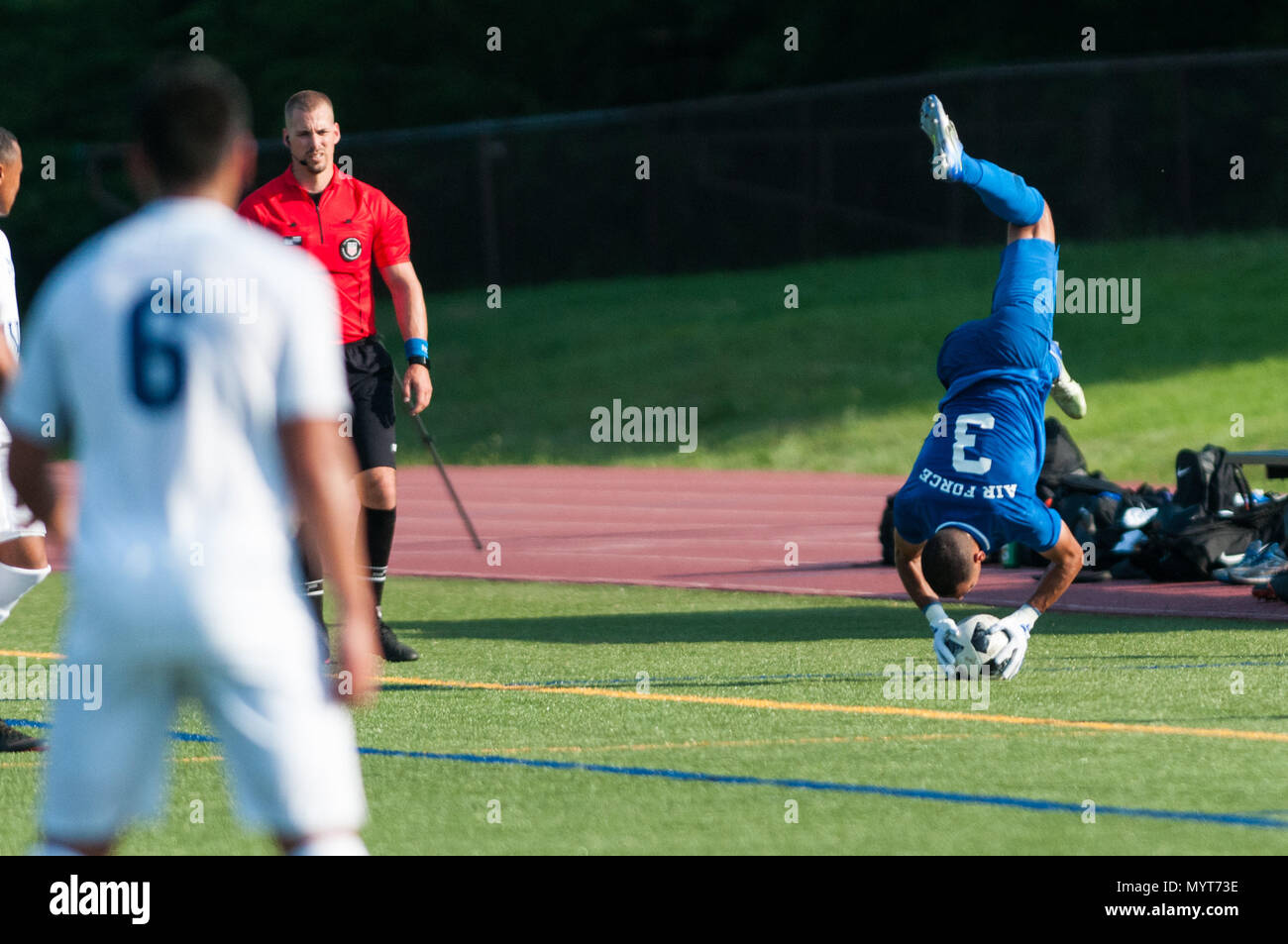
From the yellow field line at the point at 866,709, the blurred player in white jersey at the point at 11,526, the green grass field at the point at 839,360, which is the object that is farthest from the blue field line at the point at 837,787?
the green grass field at the point at 839,360

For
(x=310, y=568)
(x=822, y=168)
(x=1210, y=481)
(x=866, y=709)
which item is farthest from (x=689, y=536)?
(x=822, y=168)

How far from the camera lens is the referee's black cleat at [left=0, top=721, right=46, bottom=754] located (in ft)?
24.4

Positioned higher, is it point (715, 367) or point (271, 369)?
point (715, 367)

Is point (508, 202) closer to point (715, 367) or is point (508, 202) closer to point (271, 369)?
point (715, 367)

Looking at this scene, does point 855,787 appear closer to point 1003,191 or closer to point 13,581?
point 13,581

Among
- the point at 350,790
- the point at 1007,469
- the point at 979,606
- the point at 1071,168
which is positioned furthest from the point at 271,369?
the point at 1071,168

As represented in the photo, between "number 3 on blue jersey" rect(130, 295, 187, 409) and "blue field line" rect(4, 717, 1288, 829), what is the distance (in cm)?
333

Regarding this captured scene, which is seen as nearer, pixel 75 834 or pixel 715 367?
pixel 75 834

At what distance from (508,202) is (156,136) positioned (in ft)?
113

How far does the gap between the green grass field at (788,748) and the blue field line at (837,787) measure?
2cm

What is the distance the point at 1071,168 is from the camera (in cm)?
3266

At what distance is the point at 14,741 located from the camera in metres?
7.47

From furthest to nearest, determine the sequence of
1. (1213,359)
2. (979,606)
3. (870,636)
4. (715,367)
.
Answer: (715,367), (1213,359), (979,606), (870,636)

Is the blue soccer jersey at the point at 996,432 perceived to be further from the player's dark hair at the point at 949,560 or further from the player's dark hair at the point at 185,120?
the player's dark hair at the point at 185,120
